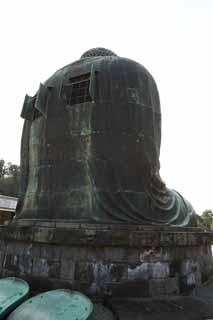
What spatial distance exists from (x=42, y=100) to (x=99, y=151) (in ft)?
6.22

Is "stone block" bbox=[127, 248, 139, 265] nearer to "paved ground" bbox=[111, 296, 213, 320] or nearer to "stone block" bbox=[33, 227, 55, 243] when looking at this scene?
"paved ground" bbox=[111, 296, 213, 320]

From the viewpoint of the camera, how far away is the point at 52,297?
132 inches

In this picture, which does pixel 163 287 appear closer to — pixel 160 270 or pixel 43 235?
pixel 160 270

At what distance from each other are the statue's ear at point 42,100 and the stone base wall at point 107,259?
257 cm

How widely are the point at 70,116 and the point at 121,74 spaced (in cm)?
148

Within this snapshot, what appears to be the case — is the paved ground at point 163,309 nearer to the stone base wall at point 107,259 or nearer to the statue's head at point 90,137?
Answer: the stone base wall at point 107,259

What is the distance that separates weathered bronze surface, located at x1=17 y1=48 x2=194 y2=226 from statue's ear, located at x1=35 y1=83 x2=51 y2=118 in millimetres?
22

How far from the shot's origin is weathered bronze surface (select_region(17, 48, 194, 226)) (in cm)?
478

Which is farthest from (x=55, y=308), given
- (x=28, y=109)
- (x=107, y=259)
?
(x=28, y=109)

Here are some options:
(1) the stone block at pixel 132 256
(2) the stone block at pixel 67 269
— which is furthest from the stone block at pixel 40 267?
(1) the stone block at pixel 132 256

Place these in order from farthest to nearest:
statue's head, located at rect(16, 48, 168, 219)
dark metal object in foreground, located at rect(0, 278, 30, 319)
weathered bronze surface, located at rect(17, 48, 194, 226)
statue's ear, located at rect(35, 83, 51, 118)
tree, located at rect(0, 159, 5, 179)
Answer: tree, located at rect(0, 159, 5, 179)
statue's ear, located at rect(35, 83, 51, 118)
statue's head, located at rect(16, 48, 168, 219)
weathered bronze surface, located at rect(17, 48, 194, 226)
dark metal object in foreground, located at rect(0, 278, 30, 319)

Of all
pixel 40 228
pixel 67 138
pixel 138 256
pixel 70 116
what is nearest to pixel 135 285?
pixel 138 256

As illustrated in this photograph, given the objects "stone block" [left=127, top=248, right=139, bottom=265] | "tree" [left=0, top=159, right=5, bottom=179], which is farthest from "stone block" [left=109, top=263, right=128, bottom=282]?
"tree" [left=0, top=159, right=5, bottom=179]

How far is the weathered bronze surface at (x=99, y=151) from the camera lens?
4.78 metres
